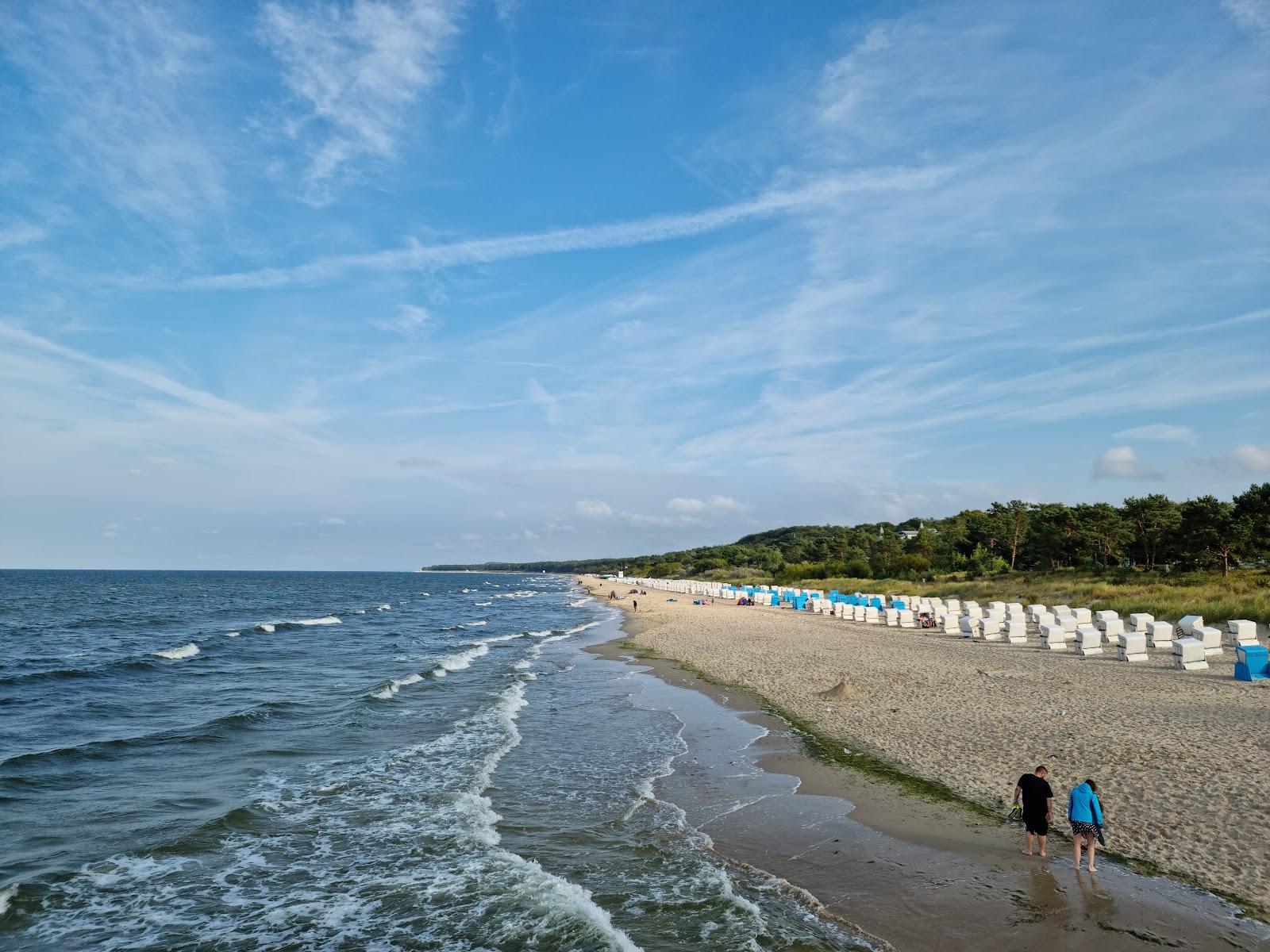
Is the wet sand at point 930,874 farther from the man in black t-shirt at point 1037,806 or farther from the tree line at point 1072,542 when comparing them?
the tree line at point 1072,542

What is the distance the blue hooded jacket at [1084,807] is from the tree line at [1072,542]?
138 feet

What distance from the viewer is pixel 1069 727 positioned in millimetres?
13672

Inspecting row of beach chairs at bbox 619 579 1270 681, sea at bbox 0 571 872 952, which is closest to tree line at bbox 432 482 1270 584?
row of beach chairs at bbox 619 579 1270 681

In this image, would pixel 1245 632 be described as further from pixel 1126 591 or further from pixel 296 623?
pixel 296 623

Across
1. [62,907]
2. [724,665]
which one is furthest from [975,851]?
[724,665]

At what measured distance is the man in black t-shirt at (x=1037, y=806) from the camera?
841 centimetres

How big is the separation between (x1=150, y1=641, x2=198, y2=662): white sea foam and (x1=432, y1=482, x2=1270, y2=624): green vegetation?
38.4m

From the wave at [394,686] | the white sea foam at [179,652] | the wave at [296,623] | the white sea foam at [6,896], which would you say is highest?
the wave at [296,623]

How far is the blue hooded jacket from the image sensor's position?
26.0 feet

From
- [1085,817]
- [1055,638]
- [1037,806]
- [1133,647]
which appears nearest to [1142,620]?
[1055,638]

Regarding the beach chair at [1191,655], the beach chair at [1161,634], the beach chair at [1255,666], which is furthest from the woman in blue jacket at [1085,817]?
the beach chair at [1161,634]

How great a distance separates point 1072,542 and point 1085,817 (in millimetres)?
53364

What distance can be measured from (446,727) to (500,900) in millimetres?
9495

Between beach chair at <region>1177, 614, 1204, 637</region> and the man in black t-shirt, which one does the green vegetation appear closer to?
beach chair at <region>1177, 614, 1204, 637</region>
